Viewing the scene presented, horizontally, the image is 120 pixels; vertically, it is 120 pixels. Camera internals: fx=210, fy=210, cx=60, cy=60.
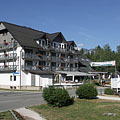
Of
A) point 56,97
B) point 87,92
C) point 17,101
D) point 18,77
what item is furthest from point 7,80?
point 56,97

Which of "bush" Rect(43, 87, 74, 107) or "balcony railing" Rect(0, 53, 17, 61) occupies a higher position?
"balcony railing" Rect(0, 53, 17, 61)

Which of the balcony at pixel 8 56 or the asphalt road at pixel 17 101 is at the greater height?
the balcony at pixel 8 56

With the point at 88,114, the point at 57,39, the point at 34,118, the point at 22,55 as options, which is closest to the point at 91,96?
the point at 88,114

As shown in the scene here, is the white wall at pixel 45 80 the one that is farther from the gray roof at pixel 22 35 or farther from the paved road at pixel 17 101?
the paved road at pixel 17 101

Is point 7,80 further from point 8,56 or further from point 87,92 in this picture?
point 87,92

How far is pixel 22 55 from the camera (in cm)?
4075

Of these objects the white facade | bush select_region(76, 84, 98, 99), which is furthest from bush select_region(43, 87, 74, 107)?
the white facade

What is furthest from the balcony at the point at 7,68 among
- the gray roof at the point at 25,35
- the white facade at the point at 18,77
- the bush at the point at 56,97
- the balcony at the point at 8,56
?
the bush at the point at 56,97

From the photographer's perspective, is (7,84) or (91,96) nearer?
(91,96)

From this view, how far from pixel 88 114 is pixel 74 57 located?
46303mm

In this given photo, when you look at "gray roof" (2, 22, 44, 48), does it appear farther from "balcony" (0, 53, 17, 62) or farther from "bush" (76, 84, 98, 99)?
"bush" (76, 84, 98, 99)

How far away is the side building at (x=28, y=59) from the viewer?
4084cm

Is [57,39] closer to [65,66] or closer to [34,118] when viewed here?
[65,66]

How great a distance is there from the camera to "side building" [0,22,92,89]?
40844 millimetres
